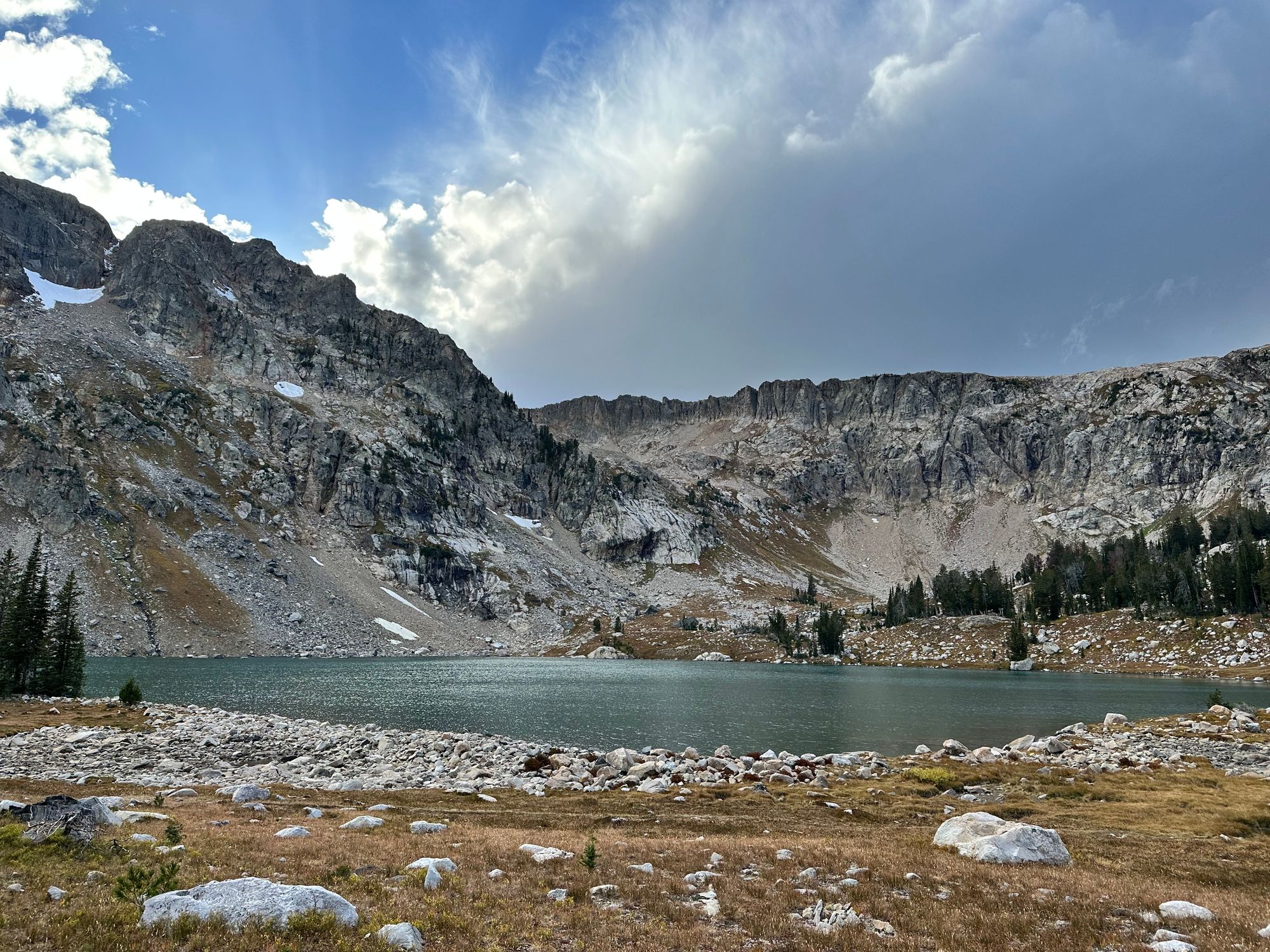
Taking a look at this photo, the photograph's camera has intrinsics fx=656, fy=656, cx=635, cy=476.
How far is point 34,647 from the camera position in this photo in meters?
69.7

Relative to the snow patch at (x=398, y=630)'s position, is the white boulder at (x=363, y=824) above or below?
above

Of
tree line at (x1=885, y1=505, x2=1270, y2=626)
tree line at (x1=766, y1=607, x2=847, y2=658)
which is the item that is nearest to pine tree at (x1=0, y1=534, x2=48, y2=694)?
tree line at (x1=766, y1=607, x2=847, y2=658)

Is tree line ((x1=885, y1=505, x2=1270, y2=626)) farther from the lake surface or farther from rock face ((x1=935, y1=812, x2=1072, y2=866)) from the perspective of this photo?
rock face ((x1=935, y1=812, x2=1072, y2=866))

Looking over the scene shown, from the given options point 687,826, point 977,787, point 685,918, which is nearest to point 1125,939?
point 685,918

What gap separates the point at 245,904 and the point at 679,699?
80270 mm

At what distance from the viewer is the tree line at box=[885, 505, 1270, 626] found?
139875 mm

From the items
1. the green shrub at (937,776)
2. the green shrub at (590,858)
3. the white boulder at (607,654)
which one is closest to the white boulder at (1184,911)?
the green shrub at (590,858)

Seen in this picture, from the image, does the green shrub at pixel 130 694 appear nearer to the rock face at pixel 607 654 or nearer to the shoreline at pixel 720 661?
the shoreline at pixel 720 661

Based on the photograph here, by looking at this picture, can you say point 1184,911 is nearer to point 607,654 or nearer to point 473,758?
point 473,758

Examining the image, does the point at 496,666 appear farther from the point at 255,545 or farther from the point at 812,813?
the point at 812,813

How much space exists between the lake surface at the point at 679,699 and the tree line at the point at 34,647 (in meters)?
8.53

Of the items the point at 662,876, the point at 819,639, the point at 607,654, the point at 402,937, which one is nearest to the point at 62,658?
the point at 662,876

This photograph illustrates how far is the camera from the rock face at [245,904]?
10602mm

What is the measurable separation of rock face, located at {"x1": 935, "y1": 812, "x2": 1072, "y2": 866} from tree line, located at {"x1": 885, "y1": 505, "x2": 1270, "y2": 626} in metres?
156
